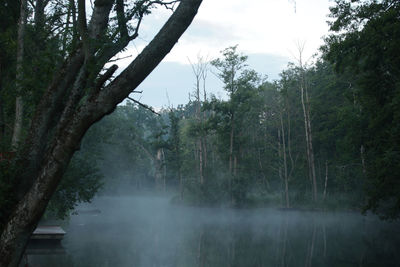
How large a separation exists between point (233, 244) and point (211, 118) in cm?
2781

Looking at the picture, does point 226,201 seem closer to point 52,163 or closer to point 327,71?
point 327,71

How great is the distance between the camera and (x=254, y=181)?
49.7m

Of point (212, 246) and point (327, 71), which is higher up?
point (327, 71)

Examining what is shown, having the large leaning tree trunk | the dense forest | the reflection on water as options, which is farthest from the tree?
the large leaning tree trunk

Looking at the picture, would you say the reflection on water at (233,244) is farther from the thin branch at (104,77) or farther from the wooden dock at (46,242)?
the thin branch at (104,77)

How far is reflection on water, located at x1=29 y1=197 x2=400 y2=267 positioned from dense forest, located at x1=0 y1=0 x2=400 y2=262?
2001 mm

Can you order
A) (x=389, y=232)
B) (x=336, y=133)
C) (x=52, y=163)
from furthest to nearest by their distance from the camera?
1. (x=336, y=133)
2. (x=389, y=232)
3. (x=52, y=163)

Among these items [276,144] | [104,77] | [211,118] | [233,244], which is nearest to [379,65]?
[233,244]

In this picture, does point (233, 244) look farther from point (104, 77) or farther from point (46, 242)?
point (104, 77)

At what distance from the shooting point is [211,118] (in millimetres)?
47469

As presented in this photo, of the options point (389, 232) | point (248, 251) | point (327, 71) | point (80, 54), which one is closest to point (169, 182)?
point (327, 71)

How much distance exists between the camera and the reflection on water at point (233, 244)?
15883 mm

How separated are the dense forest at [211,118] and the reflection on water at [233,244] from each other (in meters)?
2.00

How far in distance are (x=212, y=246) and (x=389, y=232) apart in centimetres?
1263
